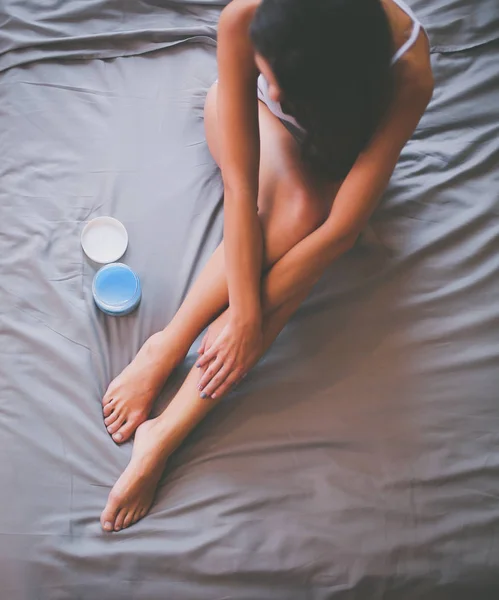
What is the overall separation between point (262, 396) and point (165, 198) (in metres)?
0.41

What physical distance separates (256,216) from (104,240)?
0.29 metres

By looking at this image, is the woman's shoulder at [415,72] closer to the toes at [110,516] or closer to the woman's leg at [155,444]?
the woman's leg at [155,444]

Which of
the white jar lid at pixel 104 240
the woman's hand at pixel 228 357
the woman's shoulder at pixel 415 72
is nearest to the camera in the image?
the woman's shoulder at pixel 415 72

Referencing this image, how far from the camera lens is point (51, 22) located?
1266 millimetres

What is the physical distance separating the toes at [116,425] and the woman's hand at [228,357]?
0.45ft

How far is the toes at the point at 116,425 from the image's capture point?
1.00 meters

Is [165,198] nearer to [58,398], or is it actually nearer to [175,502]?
[58,398]

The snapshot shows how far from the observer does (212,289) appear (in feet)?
3.38

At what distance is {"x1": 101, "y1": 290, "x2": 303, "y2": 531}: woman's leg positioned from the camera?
93 cm

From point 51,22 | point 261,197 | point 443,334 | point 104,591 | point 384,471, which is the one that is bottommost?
point 104,591

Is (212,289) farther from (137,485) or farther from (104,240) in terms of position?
(137,485)

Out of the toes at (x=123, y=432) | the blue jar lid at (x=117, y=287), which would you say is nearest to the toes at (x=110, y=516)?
the toes at (x=123, y=432)

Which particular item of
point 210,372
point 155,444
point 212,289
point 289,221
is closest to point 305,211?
point 289,221

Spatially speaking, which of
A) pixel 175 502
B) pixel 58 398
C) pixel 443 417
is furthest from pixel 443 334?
pixel 58 398
